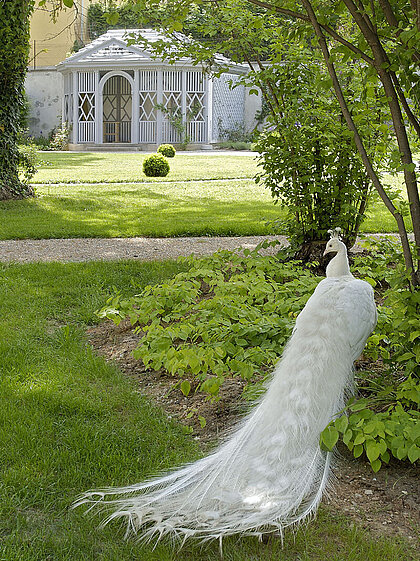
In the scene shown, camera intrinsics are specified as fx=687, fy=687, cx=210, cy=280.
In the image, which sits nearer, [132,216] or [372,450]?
[372,450]

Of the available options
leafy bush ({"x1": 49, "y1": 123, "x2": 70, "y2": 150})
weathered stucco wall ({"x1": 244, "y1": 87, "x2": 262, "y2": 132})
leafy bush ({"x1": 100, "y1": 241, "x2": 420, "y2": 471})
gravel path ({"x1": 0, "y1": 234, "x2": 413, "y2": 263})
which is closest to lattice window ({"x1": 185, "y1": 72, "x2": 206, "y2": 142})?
weathered stucco wall ({"x1": 244, "y1": 87, "x2": 262, "y2": 132})

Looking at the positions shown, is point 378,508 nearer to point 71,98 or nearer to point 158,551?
point 158,551

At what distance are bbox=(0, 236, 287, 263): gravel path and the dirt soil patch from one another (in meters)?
2.90

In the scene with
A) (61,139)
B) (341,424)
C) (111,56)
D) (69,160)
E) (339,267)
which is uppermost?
(111,56)

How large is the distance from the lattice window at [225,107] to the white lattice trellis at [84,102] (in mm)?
5191

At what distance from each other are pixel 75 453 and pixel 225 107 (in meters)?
28.3

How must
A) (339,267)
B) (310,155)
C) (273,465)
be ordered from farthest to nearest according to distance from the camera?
1. (310,155)
2. (339,267)
3. (273,465)

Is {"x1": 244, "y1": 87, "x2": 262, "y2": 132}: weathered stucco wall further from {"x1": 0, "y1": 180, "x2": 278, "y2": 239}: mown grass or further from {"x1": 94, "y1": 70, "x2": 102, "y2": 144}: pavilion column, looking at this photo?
{"x1": 0, "y1": 180, "x2": 278, "y2": 239}: mown grass

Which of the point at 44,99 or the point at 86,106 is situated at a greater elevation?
the point at 44,99

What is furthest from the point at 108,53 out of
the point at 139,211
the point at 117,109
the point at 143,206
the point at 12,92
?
the point at 139,211

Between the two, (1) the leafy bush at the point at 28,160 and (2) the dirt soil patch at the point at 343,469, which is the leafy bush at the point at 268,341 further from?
(1) the leafy bush at the point at 28,160

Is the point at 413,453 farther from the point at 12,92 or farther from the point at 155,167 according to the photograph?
the point at 155,167

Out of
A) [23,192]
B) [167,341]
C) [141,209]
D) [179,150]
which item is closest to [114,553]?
[167,341]

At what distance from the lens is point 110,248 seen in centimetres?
807
